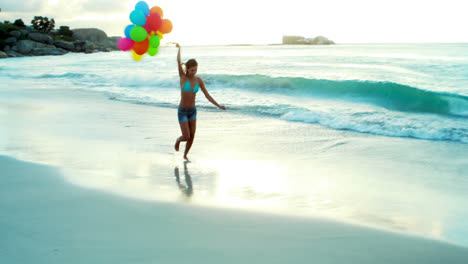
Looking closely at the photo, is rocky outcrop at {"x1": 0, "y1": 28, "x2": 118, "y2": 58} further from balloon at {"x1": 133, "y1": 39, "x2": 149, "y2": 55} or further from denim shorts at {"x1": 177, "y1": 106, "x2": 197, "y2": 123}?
denim shorts at {"x1": 177, "y1": 106, "x2": 197, "y2": 123}

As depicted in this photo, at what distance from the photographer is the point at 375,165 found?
19.2ft

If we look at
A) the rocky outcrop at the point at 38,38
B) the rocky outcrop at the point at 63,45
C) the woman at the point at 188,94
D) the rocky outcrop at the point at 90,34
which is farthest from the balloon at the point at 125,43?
the rocky outcrop at the point at 90,34

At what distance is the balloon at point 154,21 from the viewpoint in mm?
5469

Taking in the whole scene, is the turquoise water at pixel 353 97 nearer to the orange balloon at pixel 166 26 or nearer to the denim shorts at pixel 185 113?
the denim shorts at pixel 185 113

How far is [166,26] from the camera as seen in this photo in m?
5.59

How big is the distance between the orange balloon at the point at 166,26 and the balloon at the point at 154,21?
2.3 inches

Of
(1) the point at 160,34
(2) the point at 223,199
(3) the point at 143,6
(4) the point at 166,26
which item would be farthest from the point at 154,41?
(2) the point at 223,199

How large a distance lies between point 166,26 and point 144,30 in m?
0.33

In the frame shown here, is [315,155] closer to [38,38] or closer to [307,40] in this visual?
[38,38]

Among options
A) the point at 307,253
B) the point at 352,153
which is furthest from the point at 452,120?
the point at 307,253

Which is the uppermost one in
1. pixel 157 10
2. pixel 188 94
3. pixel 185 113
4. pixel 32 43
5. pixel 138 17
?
pixel 32 43

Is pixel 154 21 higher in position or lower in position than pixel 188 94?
higher

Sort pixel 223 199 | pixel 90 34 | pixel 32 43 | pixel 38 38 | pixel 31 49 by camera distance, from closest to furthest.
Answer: pixel 223 199
pixel 31 49
pixel 32 43
pixel 38 38
pixel 90 34

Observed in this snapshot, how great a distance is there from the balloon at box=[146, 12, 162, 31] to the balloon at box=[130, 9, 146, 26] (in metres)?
0.07
